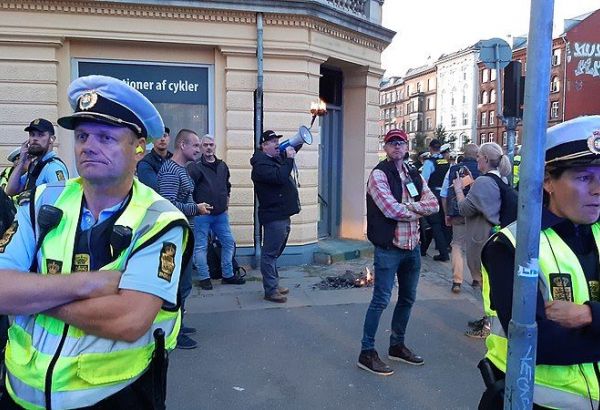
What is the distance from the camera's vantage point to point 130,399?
5.98 ft

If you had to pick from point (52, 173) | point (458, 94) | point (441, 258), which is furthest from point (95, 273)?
point (458, 94)

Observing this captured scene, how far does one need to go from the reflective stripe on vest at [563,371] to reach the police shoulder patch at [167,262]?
1.17 m

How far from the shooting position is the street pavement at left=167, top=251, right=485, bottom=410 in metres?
4.02

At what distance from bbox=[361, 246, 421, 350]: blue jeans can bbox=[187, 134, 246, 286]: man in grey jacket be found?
289cm

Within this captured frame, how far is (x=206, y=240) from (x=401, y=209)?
3252mm

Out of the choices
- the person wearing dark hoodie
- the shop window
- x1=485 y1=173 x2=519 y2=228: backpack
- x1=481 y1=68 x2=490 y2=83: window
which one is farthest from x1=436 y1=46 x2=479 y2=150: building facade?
x1=485 y1=173 x2=519 y2=228: backpack

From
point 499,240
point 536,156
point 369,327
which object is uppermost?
point 536,156

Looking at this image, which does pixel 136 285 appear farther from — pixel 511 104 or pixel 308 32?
pixel 308 32

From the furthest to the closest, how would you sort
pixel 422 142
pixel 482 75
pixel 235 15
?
pixel 482 75, pixel 422 142, pixel 235 15

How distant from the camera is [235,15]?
794 centimetres

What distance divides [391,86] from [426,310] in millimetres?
104578

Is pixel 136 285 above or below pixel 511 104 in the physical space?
below

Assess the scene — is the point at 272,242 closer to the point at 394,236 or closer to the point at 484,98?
the point at 394,236

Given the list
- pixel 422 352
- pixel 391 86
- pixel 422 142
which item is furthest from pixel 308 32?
pixel 391 86
